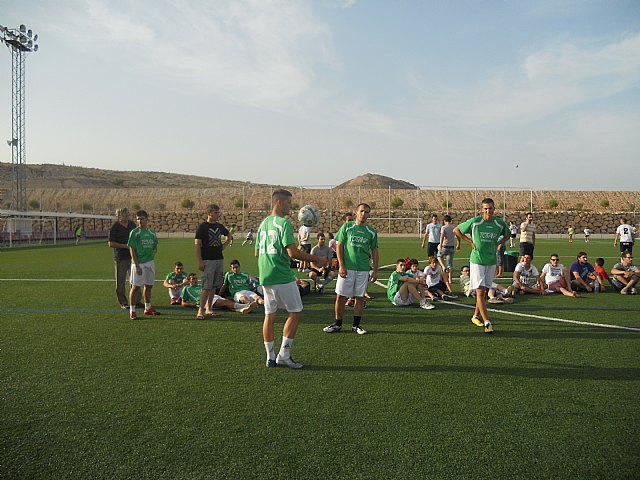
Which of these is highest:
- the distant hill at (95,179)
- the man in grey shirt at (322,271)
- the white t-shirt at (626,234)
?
the distant hill at (95,179)

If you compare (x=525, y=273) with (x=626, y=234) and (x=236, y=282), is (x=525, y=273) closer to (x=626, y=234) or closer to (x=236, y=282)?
(x=626, y=234)

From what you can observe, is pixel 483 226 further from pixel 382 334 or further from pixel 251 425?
pixel 251 425

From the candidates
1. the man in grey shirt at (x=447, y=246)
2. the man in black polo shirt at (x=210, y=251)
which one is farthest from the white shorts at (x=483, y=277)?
the man in grey shirt at (x=447, y=246)

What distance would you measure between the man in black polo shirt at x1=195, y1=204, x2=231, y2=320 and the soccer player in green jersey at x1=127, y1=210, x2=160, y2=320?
0.92m

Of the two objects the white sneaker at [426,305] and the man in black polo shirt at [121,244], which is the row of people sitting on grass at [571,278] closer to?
the white sneaker at [426,305]

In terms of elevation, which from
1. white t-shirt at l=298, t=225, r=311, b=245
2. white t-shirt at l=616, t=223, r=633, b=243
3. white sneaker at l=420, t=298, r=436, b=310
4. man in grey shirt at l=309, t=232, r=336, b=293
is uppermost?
white t-shirt at l=616, t=223, r=633, b=243

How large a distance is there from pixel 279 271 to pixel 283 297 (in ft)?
1.01

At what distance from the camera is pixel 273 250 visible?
521 centimetres

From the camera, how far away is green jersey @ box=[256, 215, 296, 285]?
520 centimetres

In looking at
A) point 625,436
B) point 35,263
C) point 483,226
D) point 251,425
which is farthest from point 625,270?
point 35,263

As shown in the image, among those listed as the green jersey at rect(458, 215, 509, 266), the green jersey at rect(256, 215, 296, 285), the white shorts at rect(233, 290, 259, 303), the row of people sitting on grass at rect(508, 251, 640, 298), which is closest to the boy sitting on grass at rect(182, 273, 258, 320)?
the white shorts at rect(233, 290, 259, 303)

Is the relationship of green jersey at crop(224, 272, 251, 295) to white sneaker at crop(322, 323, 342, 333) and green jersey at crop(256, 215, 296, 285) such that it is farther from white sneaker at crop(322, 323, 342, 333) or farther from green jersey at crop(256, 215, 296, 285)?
green jersey at crop(256, 215, 296, 285)

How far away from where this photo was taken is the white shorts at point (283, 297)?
208 inches

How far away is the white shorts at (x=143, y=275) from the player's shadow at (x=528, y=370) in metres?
4.08
